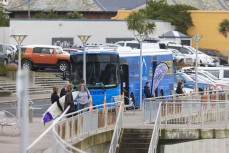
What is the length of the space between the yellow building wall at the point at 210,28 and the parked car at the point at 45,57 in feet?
97.0

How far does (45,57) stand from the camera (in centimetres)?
5684

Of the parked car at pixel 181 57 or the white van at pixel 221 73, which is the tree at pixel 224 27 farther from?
the white van at pixel 221 73

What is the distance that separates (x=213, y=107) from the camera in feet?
94.4

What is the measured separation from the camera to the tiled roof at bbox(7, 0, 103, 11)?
10188cm

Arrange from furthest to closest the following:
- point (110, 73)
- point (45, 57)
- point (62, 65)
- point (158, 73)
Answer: point (62, 65) → point (45, 57) → point (158, 73) → point (110, 73)

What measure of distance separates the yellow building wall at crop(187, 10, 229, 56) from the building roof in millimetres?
16149

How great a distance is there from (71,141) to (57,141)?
654 cm

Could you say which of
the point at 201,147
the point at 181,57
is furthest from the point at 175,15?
the point at 201,147

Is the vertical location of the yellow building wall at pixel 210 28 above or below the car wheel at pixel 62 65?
above

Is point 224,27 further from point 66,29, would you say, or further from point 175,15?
point 66,29

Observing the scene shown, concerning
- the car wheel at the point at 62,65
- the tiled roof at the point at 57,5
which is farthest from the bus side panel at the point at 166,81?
the tiled roof at the point at 57,5

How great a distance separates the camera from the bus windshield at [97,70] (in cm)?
3588

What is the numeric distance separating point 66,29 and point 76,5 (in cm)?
2701

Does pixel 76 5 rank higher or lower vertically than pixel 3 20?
higher
